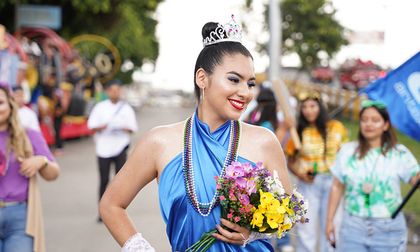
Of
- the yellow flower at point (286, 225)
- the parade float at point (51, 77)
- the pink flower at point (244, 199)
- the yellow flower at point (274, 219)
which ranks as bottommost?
the parade float at point (51, 77)

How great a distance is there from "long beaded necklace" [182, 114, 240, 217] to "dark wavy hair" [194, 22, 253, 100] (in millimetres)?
261

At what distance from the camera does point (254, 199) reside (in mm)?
2646

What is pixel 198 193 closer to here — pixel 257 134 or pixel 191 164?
pixel 191 164

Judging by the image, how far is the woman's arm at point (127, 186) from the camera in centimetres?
284

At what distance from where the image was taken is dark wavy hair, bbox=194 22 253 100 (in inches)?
112

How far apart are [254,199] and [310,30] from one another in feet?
93.1

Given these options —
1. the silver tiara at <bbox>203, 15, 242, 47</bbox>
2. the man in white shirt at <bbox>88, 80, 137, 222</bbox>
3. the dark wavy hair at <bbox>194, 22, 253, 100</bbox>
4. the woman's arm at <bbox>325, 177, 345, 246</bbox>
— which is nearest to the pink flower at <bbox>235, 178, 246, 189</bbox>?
the dark wavy hair at <bbox>194, 22, 253, 100</bbox>

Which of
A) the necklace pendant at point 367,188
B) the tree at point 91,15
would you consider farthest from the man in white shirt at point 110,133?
the tree at point 91,15

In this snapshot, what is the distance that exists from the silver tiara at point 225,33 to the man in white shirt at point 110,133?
5.72 meters

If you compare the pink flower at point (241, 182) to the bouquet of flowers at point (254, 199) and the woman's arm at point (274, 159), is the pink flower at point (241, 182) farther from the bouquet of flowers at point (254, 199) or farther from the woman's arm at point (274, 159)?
the woman's arm at point (274, 159)

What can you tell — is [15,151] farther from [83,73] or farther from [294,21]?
[294,21]

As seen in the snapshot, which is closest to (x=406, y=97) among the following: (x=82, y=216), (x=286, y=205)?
(x=286, y=205)

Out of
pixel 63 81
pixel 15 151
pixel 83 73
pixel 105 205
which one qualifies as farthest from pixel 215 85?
pixel 83 73

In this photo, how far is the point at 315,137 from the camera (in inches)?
250
